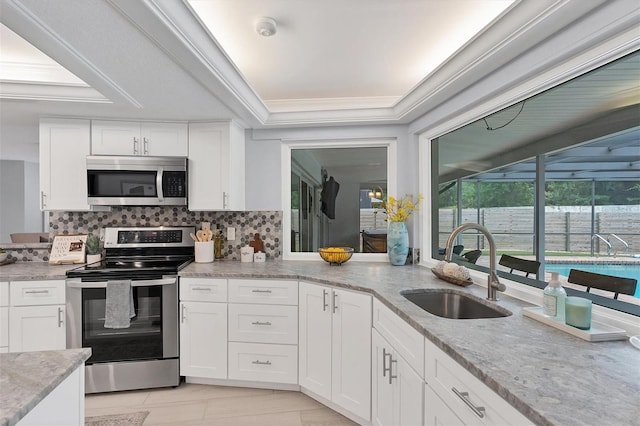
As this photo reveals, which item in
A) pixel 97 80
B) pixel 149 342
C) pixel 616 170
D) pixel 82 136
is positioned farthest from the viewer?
pixel 82 136

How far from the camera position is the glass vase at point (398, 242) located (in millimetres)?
2855

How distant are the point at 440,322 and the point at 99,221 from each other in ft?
10.2

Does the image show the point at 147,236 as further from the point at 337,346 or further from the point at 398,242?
the point at 398,242

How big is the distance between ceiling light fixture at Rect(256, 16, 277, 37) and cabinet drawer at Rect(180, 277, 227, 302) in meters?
1.76

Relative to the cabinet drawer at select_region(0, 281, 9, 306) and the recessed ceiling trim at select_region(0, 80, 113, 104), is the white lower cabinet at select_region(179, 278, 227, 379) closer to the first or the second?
the cabinet drawer at select_region(0, 281, 9, 306)

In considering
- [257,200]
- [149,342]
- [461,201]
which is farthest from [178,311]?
[461,201]

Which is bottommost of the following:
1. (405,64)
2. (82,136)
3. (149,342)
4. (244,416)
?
(244,416)

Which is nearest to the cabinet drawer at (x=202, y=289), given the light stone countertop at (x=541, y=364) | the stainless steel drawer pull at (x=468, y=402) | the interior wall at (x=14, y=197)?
the light stone countertop at (x=541, y=364)

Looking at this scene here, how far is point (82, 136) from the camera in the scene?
9.14ft

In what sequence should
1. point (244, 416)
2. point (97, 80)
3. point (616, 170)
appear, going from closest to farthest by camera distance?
point (616, 170), point (97, 80), point (244, 416)

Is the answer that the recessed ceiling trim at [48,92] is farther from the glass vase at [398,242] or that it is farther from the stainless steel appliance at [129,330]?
the glass vase at [398,242]

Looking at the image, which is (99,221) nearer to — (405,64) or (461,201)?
(405,64)

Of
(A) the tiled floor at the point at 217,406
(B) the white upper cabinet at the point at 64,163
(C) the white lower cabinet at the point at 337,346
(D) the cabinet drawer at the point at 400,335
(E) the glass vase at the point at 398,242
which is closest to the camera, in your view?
(D) the cabinet drawer at the point at 400,335

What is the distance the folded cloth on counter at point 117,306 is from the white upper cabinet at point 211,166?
2.73 ft
